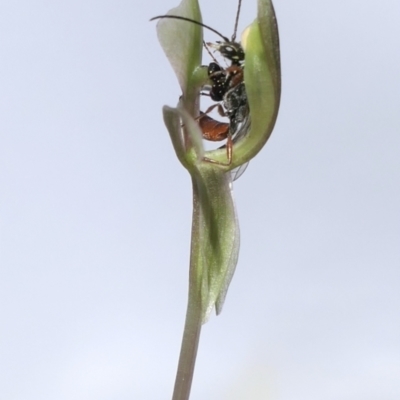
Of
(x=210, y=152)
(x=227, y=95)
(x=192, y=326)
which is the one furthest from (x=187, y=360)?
(x=227, y=95)

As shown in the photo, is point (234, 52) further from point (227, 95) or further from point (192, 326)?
point (192, 326)

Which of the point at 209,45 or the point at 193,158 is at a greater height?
the point at 209,45

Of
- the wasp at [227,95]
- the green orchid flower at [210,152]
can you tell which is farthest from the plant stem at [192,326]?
the wasp at [227,95]

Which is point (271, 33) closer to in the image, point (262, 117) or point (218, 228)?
point (262, 117)

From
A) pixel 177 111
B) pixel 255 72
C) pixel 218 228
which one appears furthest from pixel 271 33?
pixel 218 228

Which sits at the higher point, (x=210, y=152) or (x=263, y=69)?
(x=263, y=69)

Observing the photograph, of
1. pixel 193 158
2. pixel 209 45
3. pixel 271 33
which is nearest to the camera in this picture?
pixel 271 33

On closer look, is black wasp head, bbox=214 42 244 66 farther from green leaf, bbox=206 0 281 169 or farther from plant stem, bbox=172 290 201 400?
plant stem, bbox=172 290 201 400

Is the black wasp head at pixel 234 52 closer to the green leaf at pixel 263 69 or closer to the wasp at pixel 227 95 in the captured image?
the wasp at pixel 227 95

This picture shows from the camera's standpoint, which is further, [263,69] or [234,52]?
[234,52]
